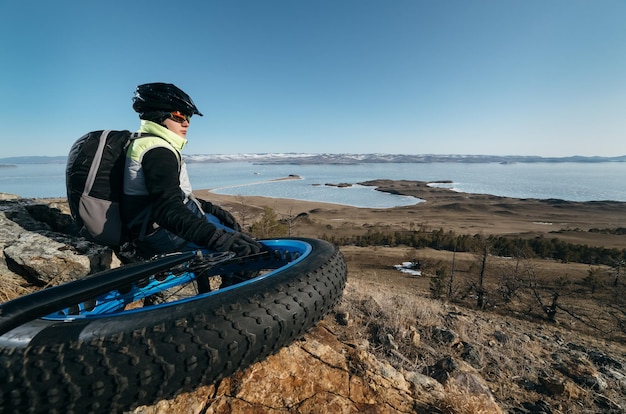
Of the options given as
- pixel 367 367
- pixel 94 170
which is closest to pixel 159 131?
pixel 94 170

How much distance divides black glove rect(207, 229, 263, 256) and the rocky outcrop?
783 millimetres

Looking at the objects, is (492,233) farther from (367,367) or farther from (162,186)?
(162,186)

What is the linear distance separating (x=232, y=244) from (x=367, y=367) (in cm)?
138

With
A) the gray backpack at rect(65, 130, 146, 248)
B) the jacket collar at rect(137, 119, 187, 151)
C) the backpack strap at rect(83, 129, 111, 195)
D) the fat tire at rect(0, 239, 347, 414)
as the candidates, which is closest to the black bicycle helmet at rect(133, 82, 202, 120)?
the jacket collar at rect(137, 119, 187, 151)

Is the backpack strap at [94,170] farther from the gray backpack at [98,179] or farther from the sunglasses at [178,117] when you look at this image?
the sunglasses at [178,117]

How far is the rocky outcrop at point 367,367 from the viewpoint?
1803 millimetres

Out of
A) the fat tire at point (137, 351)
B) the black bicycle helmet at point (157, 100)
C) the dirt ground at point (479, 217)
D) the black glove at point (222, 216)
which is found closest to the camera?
the fat tire at point (137, 351)

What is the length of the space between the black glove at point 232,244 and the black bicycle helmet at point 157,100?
3.76 feet

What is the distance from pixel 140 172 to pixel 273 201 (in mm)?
53434

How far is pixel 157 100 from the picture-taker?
7.95ft

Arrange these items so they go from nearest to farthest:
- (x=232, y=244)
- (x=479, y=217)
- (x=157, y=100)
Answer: (x=232, y=244)
(x=157, y=100)
(x=479, y=217)

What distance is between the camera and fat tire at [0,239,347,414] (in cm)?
121

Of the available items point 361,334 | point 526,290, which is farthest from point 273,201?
point 361,334

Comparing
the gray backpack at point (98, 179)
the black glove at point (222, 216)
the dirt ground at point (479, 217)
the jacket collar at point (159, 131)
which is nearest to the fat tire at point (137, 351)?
the gray backpack at point (98, 179)
